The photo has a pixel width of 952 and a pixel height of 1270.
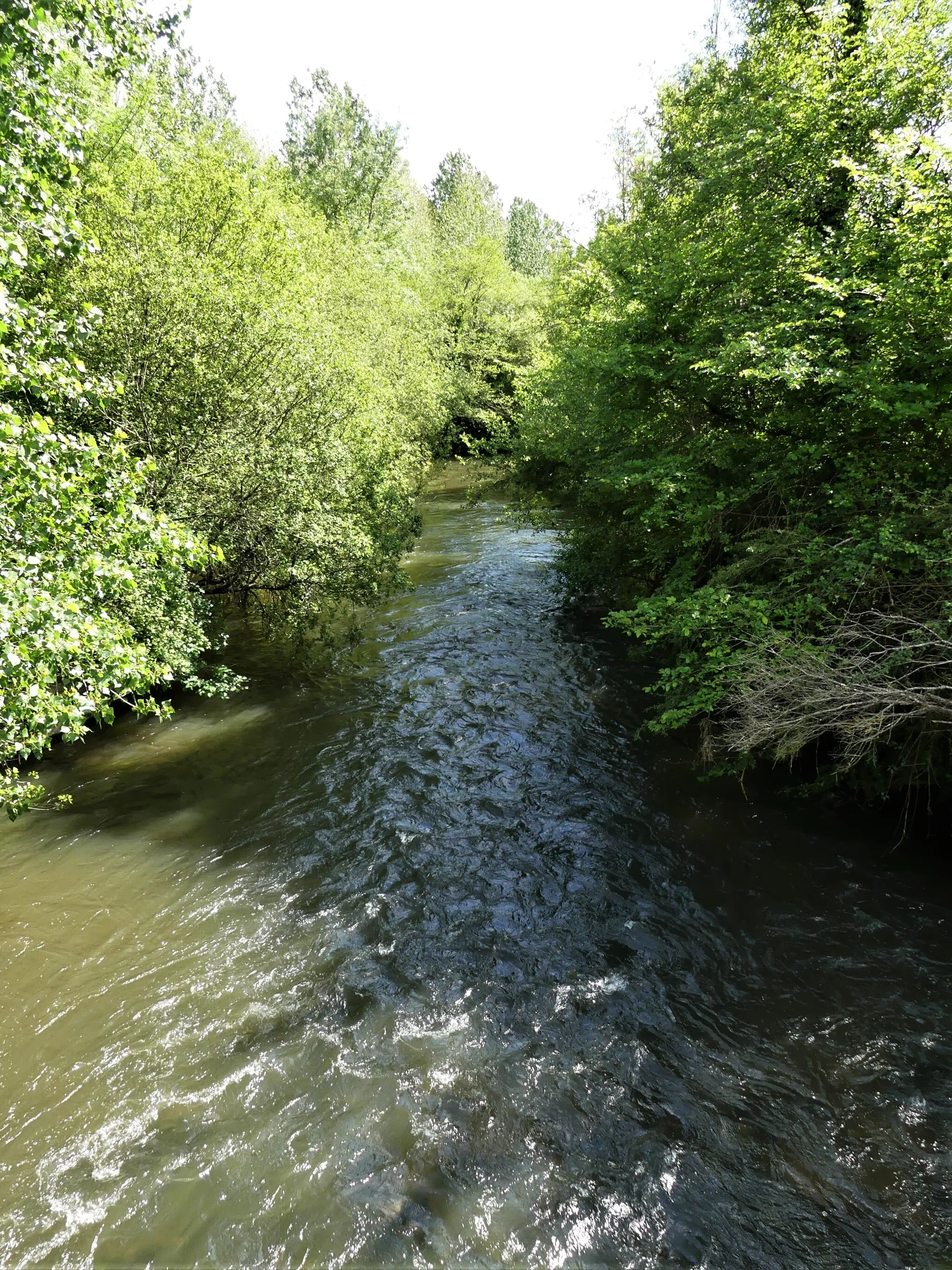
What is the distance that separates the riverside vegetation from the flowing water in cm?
181

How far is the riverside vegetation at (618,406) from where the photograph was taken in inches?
227

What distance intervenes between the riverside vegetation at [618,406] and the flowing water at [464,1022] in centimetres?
181

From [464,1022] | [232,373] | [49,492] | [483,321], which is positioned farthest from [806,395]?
[483,321]

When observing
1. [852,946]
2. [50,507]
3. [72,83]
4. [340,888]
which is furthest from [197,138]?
[852,946]

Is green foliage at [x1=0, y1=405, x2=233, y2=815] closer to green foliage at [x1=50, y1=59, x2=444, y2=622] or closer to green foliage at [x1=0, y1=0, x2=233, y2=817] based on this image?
green foliage at [x1=0, y1=0, x2=233, y2=817]

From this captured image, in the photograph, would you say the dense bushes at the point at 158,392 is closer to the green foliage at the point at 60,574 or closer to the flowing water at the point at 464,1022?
the green foliage at the point at 60,574

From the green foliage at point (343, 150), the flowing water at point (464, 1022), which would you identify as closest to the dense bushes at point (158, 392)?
the flowing water at point (464, 1022)

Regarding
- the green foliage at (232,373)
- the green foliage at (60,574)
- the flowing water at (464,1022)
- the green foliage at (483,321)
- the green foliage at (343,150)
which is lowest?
the flowing water at (464,1022)

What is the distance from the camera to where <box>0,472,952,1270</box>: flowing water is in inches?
174

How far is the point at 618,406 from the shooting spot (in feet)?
38.5

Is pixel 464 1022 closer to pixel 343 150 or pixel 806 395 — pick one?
pixel 806 395

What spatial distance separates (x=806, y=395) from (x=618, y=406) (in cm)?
382

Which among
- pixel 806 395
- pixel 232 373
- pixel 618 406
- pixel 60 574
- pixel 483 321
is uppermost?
pixel 483 321

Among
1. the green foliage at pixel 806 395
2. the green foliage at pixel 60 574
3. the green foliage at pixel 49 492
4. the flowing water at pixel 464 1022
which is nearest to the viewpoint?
the flowing water at pixel 464 1022
